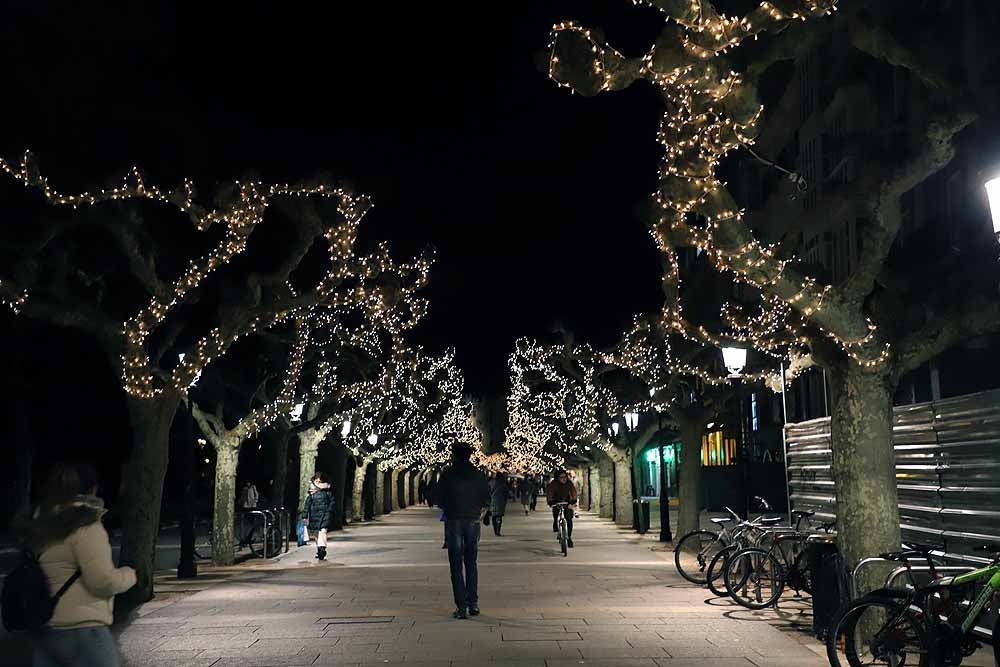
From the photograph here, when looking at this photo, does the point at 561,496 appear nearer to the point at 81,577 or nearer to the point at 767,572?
the point at 767,572

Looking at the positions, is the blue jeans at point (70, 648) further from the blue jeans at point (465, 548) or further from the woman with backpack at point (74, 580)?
the blue jeans at point (465, 548)

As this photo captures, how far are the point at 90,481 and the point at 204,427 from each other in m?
15.7

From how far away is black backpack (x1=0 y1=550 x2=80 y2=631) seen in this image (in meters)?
5.21

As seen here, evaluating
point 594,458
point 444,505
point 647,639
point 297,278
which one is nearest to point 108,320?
point 444,505

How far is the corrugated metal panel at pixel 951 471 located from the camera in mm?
10008

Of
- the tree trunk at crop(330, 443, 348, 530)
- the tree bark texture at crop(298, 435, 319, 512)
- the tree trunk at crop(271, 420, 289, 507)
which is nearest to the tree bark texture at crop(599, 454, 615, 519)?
the tree trunk at crop(330, 443, 348, 530)

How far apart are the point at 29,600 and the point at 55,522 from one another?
1.26ft

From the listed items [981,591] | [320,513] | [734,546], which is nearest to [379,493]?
[320,513]

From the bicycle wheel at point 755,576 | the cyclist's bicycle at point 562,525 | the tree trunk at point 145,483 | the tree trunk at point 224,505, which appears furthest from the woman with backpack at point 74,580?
the cyclist's bicycle at point 562,525

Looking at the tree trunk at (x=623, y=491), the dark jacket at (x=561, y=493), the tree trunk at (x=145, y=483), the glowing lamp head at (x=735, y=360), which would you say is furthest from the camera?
the tree trunk at (x=623, y=491)

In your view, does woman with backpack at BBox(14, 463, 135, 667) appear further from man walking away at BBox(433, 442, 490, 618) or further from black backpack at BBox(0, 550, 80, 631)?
man walking away at BBox(433, 442, 490, 618)

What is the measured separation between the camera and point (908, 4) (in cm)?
1088

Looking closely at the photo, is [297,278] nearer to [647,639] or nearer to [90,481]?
[647,639]

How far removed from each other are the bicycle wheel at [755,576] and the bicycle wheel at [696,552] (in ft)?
6.47
